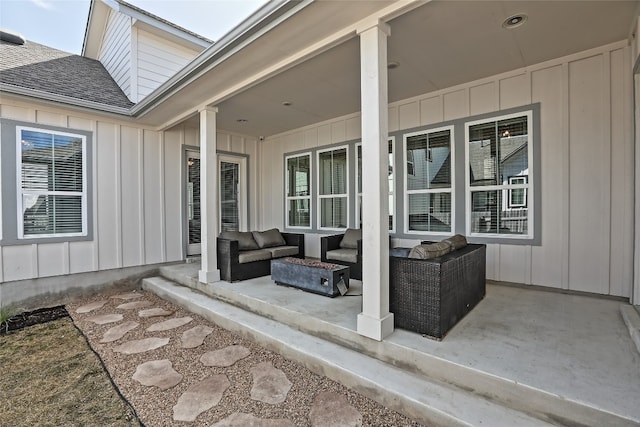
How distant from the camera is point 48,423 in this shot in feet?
6.66

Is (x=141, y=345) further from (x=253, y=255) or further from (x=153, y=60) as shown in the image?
(x=153, y=60)

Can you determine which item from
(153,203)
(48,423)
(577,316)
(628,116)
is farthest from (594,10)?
(153,203)

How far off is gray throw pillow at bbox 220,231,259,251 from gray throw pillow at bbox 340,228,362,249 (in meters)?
1.49

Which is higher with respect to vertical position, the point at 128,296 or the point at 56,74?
the point at 56,74

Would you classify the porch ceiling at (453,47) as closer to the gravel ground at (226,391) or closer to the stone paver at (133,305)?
the gravel ground at (226,391)

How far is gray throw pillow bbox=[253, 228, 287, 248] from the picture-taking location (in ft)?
17.3

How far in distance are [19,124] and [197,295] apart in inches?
137

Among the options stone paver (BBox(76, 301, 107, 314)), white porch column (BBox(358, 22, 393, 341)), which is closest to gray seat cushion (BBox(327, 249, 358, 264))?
white porch column (BBox(358, 22, 393, 341))

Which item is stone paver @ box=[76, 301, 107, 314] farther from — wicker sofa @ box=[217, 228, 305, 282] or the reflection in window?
the reflection in window

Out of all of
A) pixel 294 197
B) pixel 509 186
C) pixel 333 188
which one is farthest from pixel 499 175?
pixel 294 197

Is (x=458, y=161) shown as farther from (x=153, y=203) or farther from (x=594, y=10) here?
(x=153, y=203)

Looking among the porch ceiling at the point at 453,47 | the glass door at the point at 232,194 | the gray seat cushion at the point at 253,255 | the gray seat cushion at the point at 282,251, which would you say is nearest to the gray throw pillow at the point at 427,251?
the porch ceiling at the point at 453,47

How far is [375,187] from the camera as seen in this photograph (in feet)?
8.21

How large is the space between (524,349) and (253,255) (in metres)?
3.52
